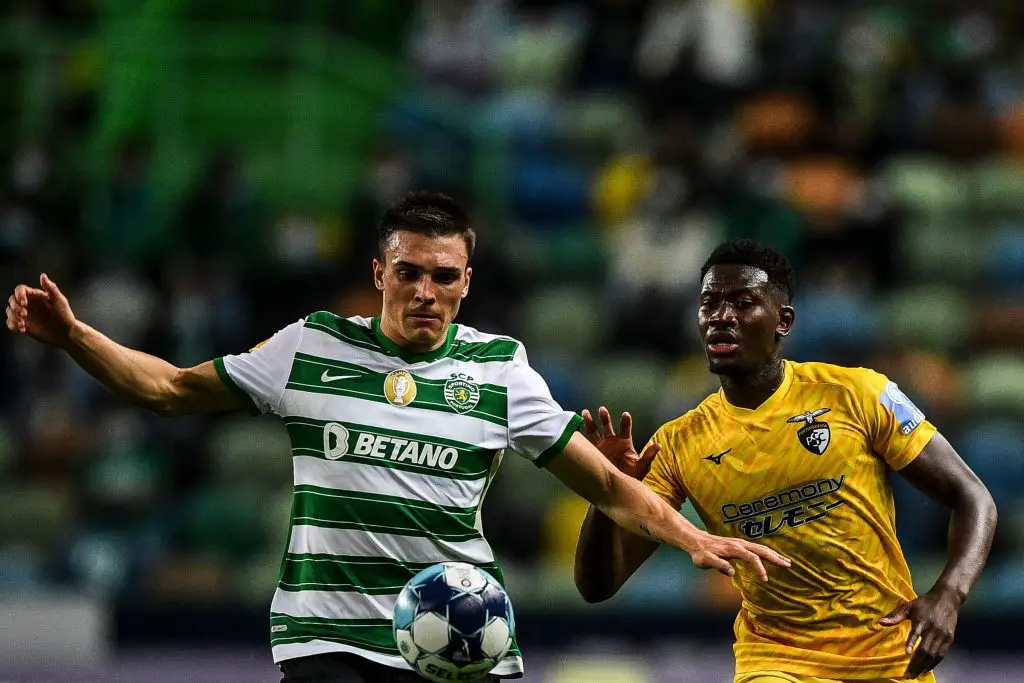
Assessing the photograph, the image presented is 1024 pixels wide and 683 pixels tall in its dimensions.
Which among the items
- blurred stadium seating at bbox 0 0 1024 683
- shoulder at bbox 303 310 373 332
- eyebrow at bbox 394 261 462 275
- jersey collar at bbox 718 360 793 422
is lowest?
jersey collar at bbox 718 360 793 422

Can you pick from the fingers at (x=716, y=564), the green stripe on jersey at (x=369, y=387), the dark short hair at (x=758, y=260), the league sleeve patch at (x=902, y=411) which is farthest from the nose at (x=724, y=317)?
the fingers at (x=716, y=564)

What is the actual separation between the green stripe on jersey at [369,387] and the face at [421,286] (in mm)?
151

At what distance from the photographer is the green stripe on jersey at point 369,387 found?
202 inches

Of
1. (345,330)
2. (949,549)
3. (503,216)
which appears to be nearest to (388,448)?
(345,330)

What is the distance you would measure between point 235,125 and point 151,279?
1563 millimetres

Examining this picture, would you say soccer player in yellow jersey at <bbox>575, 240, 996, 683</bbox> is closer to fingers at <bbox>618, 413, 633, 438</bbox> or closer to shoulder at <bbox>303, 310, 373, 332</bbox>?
fingers at <bbox>618, 413, 633, 438</bbox>

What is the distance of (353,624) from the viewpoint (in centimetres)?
494

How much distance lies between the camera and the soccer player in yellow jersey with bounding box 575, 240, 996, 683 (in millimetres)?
5301

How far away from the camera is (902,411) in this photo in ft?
17.8

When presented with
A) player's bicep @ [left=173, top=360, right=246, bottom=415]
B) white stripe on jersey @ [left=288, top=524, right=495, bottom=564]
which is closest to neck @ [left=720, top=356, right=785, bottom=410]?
white stripe on jersey @ [left=288, top=524, right=495, bottom=564]

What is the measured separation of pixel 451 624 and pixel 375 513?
474 millimetres

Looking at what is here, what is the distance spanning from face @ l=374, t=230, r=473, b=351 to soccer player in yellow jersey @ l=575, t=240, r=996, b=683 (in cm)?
58

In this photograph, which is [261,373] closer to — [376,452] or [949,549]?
[376,452]

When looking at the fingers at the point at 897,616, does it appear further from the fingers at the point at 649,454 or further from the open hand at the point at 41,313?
the open hand at the point at 41,313
